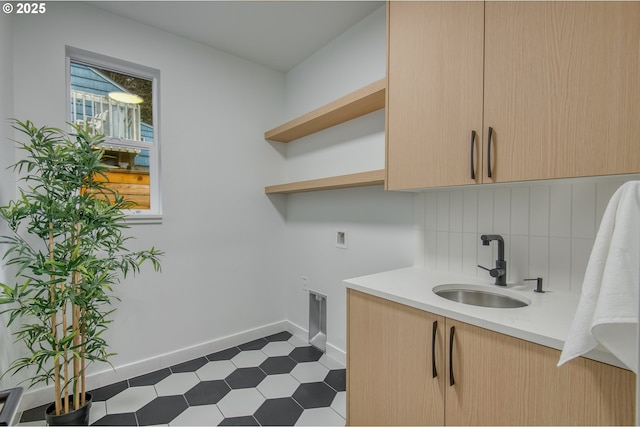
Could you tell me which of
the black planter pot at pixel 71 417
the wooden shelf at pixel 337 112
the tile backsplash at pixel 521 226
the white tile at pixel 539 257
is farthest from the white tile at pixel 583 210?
the black planter pot at pixel 71 417

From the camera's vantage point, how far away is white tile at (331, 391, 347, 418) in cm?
176

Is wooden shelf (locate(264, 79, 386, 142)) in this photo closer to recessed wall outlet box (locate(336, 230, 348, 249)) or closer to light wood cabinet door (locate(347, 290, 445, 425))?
recessed wall outlet box (locate(336, 230, 348, 249))

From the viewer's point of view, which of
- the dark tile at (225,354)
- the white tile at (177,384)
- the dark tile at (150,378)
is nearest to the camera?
the white tile at (177,384)

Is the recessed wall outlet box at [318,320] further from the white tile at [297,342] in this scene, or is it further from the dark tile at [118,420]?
the dark tile at [118,420]

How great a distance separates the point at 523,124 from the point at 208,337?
2670 millimetres

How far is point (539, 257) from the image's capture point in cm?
138

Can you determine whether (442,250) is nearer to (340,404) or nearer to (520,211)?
(520,211)

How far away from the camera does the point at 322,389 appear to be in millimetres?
1990

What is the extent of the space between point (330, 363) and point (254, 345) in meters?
0.77

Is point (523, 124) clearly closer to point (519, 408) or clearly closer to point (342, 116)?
point (519, 408)

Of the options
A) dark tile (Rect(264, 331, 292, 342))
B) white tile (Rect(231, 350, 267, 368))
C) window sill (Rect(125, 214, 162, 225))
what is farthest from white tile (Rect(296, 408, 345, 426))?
window sill (Rect(125, 214, 162, 225))

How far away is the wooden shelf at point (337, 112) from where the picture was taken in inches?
72.7

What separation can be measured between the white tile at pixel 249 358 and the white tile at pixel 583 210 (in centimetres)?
225

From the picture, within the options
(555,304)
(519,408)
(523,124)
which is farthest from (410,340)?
(523,124)
